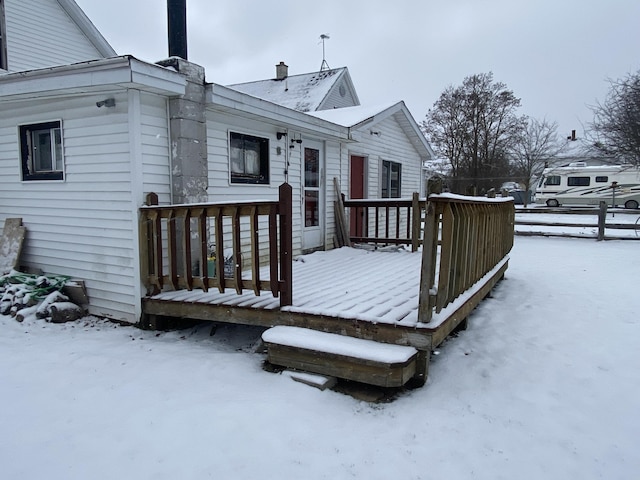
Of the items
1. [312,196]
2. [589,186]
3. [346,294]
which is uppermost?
[589,186]

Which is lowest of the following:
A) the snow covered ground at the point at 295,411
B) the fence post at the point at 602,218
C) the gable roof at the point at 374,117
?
the snow covered ground at the point at 295,411

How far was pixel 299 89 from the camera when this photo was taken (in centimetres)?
1717

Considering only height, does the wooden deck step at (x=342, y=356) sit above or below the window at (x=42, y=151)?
below

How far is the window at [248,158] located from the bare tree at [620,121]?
958cm

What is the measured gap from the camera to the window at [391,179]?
994 centimetres

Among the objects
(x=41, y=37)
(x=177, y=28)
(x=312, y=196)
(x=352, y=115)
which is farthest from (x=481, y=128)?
(x=177, y=28)

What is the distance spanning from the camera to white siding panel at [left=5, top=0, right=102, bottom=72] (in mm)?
8852

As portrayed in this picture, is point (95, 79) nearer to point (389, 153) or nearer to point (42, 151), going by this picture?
point (42, 151)

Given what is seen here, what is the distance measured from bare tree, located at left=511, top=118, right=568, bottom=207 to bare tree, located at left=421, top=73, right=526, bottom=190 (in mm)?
884

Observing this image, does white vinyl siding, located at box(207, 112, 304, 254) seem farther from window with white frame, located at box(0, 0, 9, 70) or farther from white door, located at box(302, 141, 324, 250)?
window with white frame, located at box(0, 0, 9, 70)

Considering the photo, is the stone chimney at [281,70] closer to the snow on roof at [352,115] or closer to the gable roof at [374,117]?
the gable roof at [374,117]

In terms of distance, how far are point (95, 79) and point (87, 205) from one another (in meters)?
1.39

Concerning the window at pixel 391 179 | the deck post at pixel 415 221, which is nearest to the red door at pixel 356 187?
the window at pixel 391 179

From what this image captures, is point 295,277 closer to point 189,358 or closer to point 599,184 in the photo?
point 189,358
